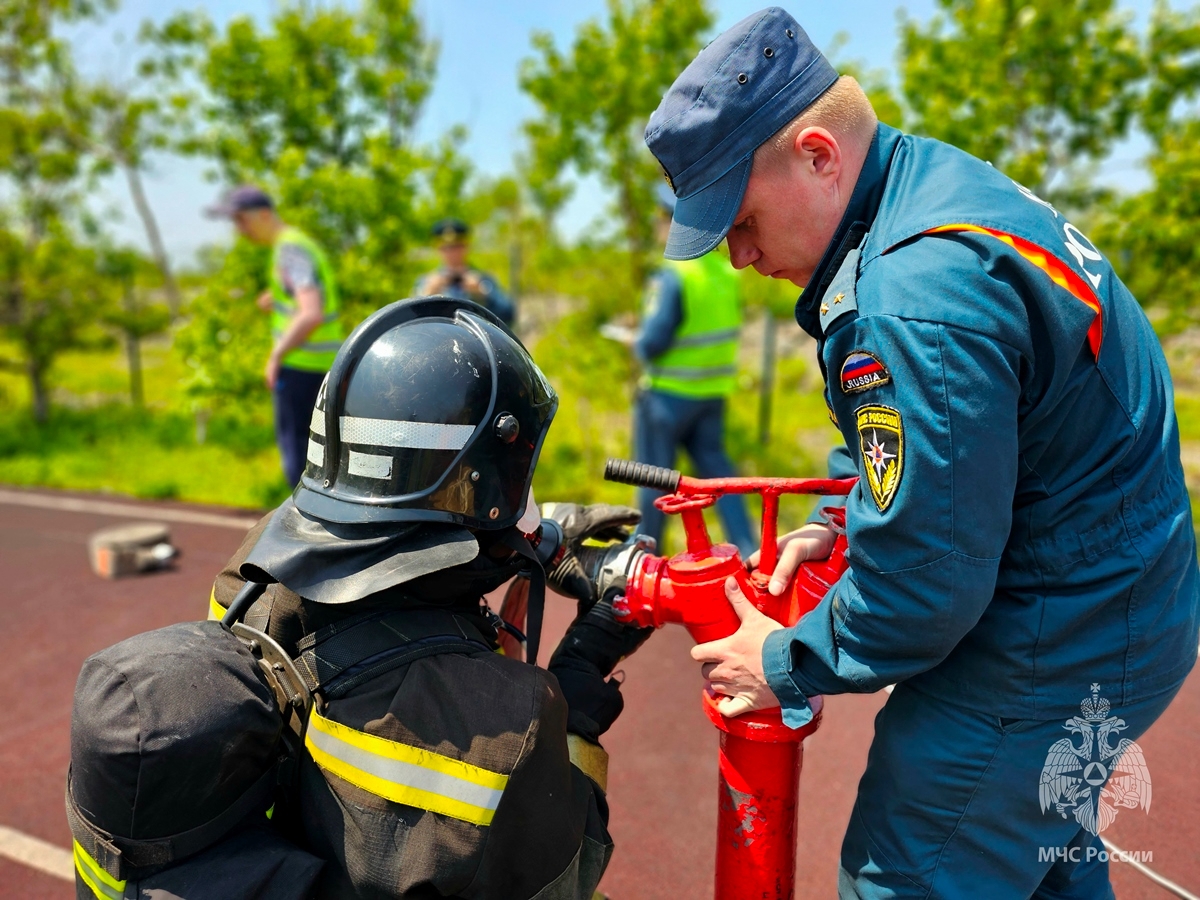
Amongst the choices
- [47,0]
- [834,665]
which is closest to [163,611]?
[834,665]

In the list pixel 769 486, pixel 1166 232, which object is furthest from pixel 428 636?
pixel 1166 232

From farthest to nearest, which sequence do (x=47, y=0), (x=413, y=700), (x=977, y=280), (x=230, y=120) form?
(x=47, y=0)
(x=230, y=120)
(x=413, y=700)
(x=977, y=280)

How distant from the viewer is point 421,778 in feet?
4.39

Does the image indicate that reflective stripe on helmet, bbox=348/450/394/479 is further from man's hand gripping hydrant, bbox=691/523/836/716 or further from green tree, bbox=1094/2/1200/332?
green tree, bbox=1094/2/1200/332

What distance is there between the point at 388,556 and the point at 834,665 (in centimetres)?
75

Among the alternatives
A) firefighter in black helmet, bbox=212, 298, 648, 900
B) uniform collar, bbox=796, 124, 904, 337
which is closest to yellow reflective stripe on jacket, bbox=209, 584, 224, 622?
firefighter in black helmet, bbox=212, 298, 648, 900

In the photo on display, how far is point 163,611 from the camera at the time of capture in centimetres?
468

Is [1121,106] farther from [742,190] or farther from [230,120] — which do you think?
[230,120]

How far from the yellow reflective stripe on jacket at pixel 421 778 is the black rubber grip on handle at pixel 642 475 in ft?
2.08

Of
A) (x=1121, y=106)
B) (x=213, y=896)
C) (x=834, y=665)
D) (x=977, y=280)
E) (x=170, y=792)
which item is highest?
(x=1121, y=106)

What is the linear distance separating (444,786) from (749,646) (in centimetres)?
58

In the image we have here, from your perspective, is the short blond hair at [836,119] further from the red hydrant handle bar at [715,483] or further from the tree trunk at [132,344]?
the tree trunk at [132,344]

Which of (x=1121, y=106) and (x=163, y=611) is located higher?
(x=1121, y=106)

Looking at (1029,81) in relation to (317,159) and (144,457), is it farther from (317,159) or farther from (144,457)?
(144,457)
